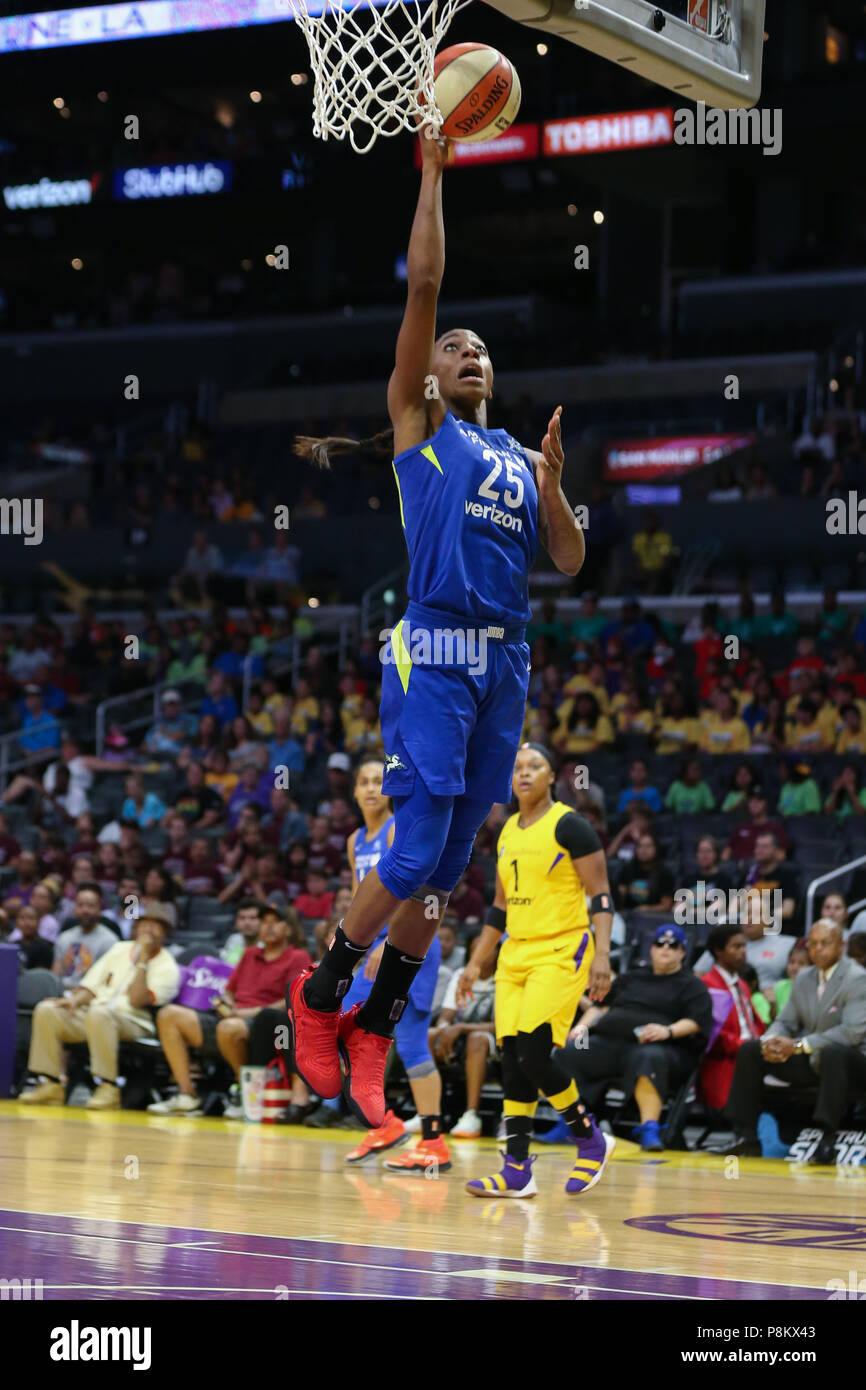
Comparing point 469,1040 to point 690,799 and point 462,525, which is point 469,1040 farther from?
point 462,525

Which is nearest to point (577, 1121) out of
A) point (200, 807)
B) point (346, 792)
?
point (346, 792)

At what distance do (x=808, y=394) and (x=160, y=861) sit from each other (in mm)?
11258

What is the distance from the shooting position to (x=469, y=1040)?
35.8ft

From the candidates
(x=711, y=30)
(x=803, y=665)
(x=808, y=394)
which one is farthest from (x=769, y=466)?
(x=711, y=30)

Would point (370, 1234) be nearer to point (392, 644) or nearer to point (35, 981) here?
point (392, 644)

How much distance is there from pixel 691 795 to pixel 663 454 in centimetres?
1009

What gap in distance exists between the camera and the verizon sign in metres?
22.5

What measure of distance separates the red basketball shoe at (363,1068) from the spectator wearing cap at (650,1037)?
185 inches

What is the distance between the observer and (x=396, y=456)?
5.40 m

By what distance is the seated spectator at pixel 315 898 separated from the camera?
12984 millimetres

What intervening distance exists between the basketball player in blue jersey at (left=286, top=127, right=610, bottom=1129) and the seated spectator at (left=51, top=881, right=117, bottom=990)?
748cm

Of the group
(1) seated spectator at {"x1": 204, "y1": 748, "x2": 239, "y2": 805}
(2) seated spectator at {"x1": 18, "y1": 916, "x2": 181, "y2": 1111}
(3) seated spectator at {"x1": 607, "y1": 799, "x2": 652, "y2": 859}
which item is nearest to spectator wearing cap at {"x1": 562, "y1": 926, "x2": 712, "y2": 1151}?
(3) seated spectator at {"x1": 607, "y1": 799, "x2": 652, "y2": 859}
